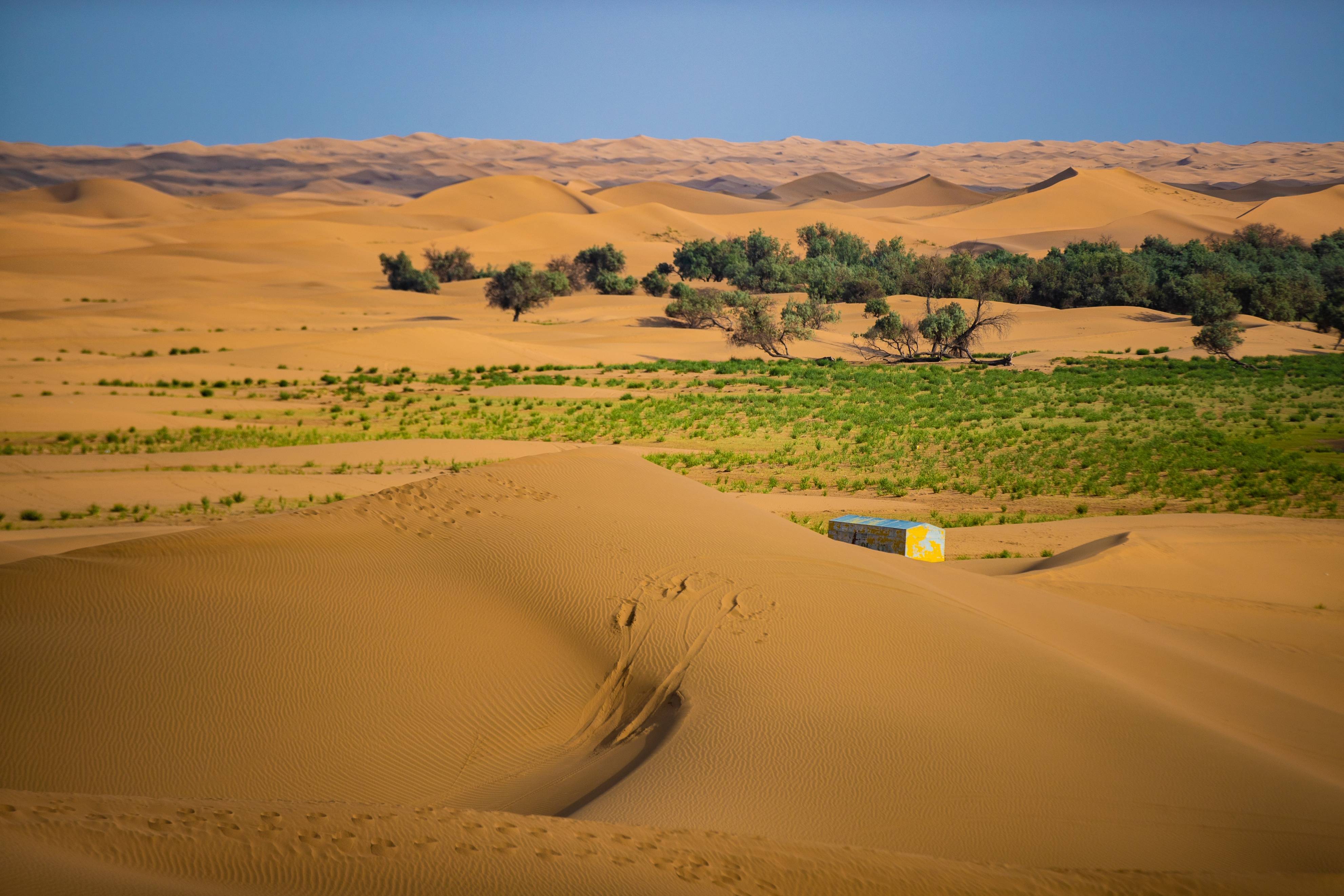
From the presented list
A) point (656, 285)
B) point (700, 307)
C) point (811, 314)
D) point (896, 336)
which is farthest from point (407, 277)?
point (896, 336)

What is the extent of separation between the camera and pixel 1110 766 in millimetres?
6676

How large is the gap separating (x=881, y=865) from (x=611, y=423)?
2331cm

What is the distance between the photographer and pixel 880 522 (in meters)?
13.5

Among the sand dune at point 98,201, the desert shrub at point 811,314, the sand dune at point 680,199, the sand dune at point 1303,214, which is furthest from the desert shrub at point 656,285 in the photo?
the sand dune at point 98,201

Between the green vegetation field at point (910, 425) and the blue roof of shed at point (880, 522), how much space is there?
12.8 ft

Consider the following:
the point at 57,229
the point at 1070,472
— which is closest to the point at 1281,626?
the point at 1070,472

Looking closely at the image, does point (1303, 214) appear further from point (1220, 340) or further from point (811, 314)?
point (811, 314)

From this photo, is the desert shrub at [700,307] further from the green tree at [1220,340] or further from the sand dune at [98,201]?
the sand dune at [98,201]

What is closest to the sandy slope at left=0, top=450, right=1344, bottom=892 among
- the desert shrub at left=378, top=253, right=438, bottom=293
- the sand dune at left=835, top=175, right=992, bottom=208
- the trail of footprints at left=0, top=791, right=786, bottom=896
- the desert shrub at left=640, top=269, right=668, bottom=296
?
the trail of footprints at left=0, top=791, right=786, bottom=896

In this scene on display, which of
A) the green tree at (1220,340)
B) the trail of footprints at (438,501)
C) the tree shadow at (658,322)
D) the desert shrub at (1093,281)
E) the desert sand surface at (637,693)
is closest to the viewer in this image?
the desert sand surface at (637,693)

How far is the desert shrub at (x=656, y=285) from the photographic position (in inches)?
2943

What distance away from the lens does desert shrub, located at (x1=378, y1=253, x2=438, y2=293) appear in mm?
74562

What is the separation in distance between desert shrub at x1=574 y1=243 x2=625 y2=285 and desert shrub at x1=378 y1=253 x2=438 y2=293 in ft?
44.2

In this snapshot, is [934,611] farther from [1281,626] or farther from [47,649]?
[47,649]
